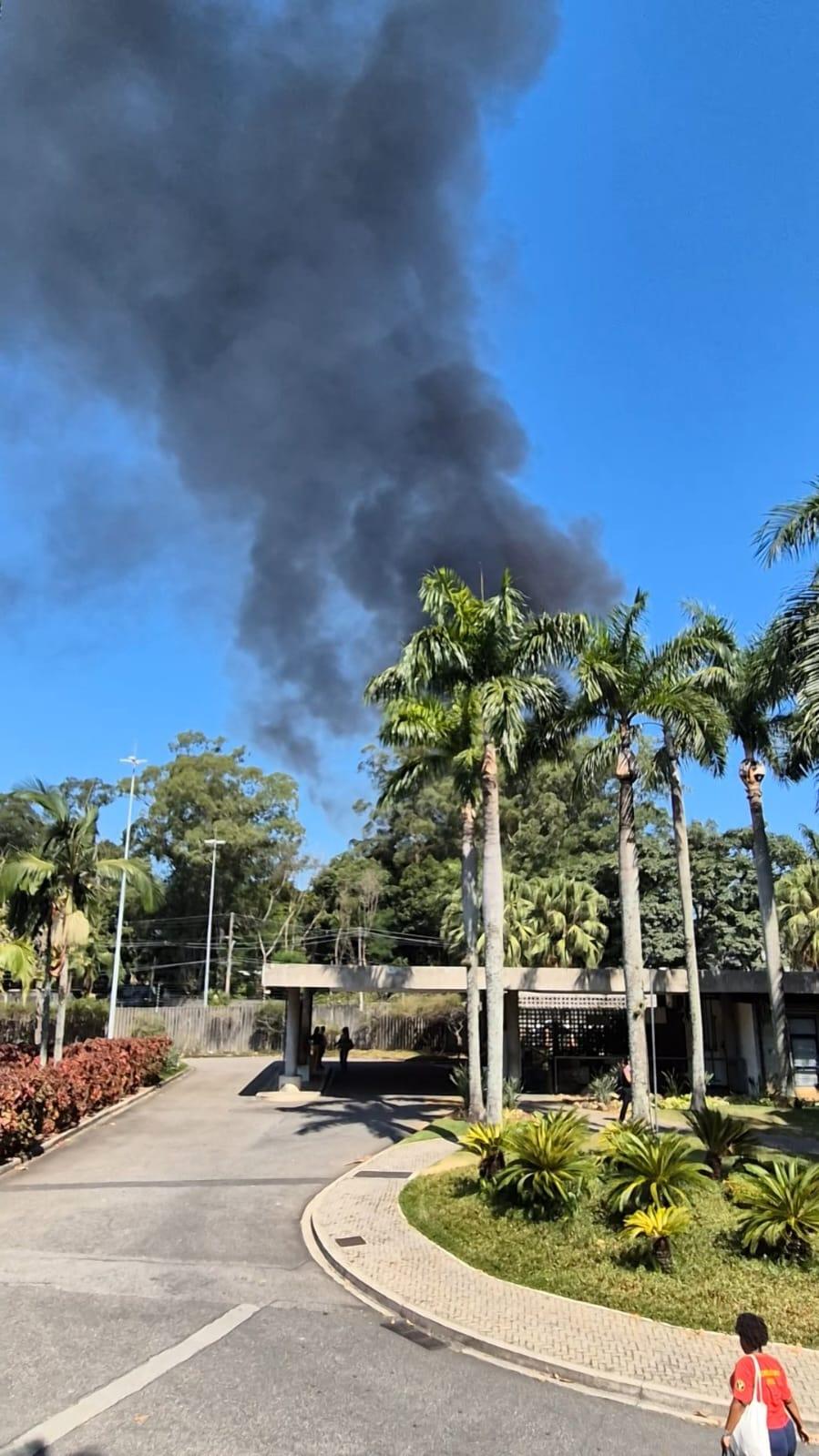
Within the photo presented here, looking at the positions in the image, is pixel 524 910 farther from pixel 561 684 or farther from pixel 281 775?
pixel 281 775

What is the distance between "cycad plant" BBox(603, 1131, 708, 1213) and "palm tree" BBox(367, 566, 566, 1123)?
18.2ft

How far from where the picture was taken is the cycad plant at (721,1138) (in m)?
11.9

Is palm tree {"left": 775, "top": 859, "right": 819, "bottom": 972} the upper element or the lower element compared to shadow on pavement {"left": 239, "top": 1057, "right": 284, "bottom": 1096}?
upper

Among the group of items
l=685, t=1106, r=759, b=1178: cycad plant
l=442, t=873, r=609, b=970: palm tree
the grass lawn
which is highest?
l=442, t=873, r=609, b=970: palm tree

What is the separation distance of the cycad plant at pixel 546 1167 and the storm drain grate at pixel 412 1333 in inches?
120

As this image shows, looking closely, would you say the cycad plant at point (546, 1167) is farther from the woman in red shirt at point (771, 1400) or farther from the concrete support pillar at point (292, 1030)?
the concrete support pillar at point (292, 1030)

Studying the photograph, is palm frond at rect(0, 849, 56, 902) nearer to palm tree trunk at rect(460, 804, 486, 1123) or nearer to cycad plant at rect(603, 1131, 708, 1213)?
palm tree trunk at rect(460, 804, 486, 1123)

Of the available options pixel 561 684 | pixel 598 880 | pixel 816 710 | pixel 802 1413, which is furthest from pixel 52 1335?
pixel 598 880

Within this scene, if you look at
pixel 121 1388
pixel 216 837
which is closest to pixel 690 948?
pixel 121 1388

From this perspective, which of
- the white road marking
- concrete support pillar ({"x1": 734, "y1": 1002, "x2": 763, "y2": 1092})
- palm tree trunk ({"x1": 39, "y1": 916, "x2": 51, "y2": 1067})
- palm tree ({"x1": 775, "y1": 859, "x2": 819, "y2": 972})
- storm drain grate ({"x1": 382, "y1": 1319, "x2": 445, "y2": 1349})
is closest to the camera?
the white road marking

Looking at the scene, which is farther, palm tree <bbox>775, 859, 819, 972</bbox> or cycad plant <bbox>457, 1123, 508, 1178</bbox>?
palm tree <bbox>775, 859, 819, 972</bbox>

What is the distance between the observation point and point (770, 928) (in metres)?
22.4

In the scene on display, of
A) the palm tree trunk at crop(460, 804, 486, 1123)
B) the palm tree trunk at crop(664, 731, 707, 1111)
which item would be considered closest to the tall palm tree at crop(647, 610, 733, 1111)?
the palm tree trunk at crop(664, 731, 707, 1111)

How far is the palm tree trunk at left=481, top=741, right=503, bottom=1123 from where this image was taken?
15.4 meters
